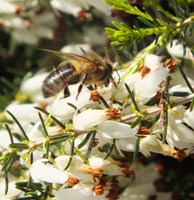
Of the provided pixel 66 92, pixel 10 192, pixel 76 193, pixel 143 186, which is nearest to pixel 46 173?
pixel 76 193

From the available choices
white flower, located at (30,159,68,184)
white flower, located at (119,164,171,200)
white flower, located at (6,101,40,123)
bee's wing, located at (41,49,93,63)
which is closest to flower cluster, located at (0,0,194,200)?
white flower, located at (30,159,68,184)

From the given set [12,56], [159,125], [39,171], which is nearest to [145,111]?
[159,125]

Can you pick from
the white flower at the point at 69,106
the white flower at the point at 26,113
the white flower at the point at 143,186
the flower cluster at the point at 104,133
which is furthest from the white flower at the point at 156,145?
the white flower at the point at 26,113

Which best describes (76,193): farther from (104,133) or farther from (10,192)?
(10,192)

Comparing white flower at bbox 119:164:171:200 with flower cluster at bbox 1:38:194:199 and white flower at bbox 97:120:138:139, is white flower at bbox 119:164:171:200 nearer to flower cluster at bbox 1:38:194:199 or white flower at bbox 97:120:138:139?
flower cluster at bbox 1:38:194:199

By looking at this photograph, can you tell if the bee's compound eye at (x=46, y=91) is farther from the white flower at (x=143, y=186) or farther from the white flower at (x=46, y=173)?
the white flower at (x=143, y=186)

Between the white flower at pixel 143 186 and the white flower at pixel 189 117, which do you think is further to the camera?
the white flower at pixel 143 186
